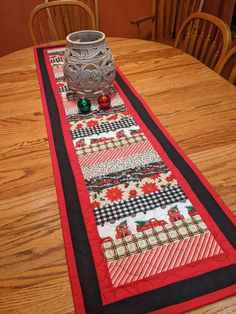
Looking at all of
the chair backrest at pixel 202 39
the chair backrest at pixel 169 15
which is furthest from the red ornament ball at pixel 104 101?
the chair backrest at pixel 169 15

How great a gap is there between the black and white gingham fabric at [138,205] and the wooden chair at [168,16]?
165cm

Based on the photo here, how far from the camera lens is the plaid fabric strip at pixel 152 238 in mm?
538

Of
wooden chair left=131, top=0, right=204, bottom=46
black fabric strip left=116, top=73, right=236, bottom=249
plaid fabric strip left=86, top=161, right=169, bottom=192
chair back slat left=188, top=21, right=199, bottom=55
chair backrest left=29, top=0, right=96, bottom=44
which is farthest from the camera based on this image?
wooden chair left=131, top=0, right=204, bottom=46

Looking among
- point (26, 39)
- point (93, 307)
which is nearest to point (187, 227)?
point (93, 307)

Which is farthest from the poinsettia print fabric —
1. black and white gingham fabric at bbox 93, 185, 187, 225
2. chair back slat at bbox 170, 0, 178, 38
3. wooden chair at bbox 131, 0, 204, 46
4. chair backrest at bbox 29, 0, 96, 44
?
chair back slat at bbox 170, 0, 178, 38

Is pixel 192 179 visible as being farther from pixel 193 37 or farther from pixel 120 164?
pixel 193 37

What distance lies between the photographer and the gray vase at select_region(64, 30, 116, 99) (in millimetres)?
855

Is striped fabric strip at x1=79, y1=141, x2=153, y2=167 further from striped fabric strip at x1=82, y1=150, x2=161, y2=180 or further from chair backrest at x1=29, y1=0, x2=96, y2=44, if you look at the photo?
chair backrest at x1=29, y1=0, x2=96, y2=44

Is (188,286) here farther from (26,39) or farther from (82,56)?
(26,39)

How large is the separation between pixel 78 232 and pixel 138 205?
0.47ft

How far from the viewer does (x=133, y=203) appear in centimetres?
62

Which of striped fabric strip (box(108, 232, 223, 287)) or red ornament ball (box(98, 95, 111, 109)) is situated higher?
red ornament ball (box(98, 95, 111, 109))

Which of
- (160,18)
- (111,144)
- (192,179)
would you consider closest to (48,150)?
(111,144)

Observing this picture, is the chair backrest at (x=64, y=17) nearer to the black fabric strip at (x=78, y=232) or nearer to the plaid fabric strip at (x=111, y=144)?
the black fabric strip at (x=78, y=232)
